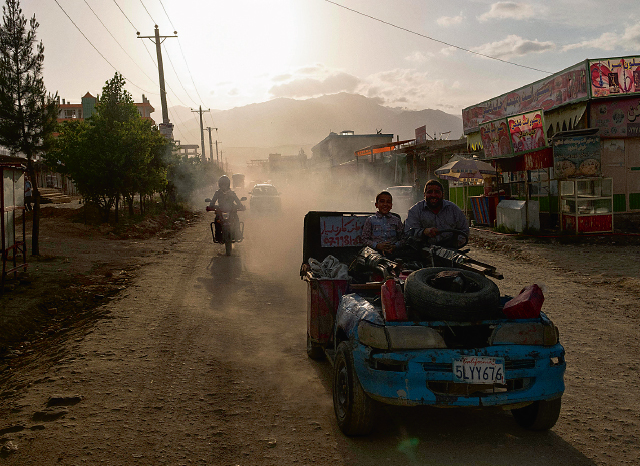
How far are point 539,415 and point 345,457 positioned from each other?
145cm

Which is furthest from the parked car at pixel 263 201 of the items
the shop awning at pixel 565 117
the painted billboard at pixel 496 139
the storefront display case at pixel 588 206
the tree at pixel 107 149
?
the storefront display case at pixel 588 206

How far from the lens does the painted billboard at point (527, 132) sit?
1627cm

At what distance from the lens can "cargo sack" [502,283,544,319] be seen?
3410mm

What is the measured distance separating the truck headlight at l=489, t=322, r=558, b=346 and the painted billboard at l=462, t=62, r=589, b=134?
14725mm

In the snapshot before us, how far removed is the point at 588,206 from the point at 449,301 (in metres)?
14.7

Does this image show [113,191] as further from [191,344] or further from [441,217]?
[441,217]

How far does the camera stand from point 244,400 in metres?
4.21

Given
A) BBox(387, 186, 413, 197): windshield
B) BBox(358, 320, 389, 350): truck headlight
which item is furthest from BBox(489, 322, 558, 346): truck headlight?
BBox(387, 186, 413, 197): windshield

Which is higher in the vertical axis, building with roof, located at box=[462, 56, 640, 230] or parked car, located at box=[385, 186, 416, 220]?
building with roof, located at box=[462, 56, 640, 230]

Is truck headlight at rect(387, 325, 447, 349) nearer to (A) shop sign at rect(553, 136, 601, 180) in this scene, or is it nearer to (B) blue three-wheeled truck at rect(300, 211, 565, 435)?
(B) blue three-wheeled truck at rect(300, 211, 565, 435)

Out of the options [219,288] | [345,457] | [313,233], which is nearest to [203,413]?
[345,457]

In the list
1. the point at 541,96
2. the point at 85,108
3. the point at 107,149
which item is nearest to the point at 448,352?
the point at 541,96

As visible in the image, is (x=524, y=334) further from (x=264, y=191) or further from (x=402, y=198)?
(x=264, y=191)

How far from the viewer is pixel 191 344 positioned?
5.73 m
